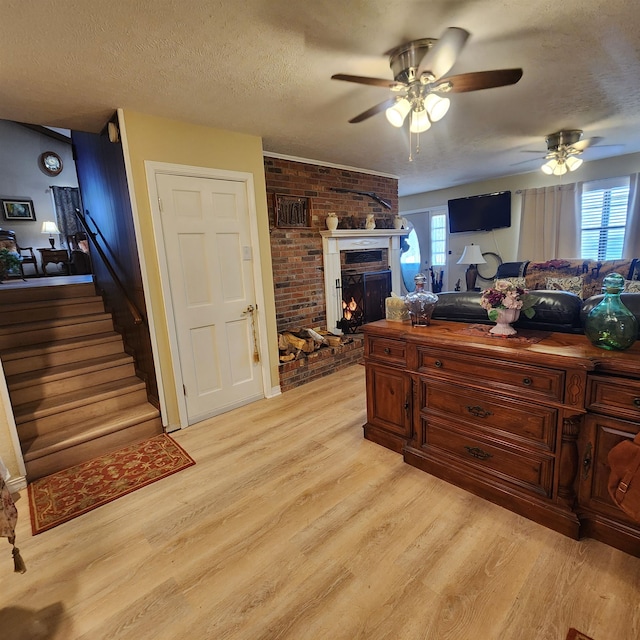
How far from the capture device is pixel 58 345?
318 cm

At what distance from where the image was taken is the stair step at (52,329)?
10.2 ft

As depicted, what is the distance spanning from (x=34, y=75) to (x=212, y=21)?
1150 millimetres

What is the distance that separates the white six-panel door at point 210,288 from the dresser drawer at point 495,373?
5.93 feet

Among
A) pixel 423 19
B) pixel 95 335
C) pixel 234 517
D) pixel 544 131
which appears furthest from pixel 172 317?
pixel 544 131

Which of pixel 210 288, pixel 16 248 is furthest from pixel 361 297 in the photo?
pixel 16 248

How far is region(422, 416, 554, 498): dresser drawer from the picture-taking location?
1731 mm

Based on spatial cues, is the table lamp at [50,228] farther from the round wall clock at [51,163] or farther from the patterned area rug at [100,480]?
the patterned area rug at [100,480]

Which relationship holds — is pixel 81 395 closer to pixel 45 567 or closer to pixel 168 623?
pixel 45 567

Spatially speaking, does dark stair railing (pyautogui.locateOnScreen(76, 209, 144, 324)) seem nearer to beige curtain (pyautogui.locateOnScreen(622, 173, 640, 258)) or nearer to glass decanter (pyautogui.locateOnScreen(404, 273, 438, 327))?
glass decanter (pyautogui.locateOnScreen(404, 273, 438, 327))

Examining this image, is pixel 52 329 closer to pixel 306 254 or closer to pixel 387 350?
pixel 306 254

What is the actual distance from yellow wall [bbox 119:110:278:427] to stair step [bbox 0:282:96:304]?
73.9 inches

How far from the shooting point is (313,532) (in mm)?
1783

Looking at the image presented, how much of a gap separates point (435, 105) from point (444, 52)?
0.31 meters

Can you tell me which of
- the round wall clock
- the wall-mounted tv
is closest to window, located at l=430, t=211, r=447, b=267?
the wall-mounted tv
